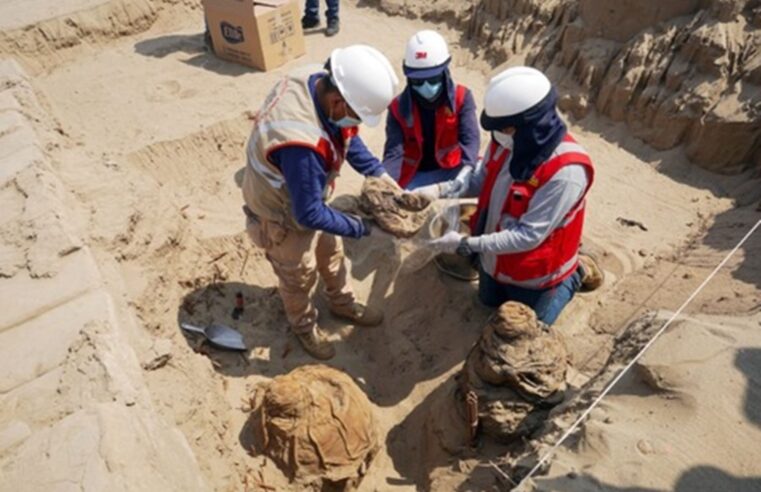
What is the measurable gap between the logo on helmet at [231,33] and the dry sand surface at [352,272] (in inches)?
14.8

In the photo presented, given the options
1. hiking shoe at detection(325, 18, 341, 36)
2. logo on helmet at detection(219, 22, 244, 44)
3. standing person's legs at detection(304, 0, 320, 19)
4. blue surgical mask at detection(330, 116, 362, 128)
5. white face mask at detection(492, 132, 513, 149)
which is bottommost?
hiking shoe at detection(325, 18, 341, 36)

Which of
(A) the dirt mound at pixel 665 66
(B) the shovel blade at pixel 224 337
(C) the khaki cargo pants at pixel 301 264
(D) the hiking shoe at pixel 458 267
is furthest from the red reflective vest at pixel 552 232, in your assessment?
(A) the dirt mound at pixel 665 66

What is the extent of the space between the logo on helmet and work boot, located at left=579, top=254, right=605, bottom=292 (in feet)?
15.7

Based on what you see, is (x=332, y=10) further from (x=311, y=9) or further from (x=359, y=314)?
(x=359, y=314)

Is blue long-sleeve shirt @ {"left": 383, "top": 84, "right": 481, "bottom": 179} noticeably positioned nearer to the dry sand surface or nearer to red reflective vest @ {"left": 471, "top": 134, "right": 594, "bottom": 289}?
the dry sand surface

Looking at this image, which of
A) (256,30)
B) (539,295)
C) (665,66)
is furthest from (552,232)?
(256,30)

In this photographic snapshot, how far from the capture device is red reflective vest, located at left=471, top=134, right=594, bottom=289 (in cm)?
290

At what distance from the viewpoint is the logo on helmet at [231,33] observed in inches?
258

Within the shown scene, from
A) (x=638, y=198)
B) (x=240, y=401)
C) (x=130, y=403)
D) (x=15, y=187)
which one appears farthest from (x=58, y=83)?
(x=638, y=198)

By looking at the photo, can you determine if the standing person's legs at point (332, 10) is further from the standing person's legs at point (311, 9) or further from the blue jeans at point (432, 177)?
the blue jeans at point (432, 177)

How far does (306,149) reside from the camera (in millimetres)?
2855

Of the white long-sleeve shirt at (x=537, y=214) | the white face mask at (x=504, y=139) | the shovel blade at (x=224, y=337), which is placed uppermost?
the white face mask at (x=504, y=139)

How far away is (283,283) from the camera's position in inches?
142

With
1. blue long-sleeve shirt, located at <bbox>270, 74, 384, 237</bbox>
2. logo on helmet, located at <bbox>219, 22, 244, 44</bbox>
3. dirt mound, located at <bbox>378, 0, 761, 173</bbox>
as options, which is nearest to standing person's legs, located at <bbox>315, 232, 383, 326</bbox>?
blue long-sleeve shirt, located at <bbox>270, 74, 384, 237</bbox>
